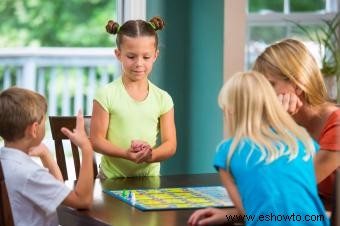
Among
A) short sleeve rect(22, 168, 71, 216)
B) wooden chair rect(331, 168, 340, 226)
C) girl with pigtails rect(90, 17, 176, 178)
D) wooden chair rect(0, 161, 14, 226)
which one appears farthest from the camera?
girl with pigtails rect(90, 17, 176, 178)

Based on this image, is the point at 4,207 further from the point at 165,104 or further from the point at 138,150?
the point at 165,104

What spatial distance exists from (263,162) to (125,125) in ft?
3.87

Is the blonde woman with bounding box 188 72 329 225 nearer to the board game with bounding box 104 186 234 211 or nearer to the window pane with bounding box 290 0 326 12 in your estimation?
the board game with bounding box 104 186 234 211

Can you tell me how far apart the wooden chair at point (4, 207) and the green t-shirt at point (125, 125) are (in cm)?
91

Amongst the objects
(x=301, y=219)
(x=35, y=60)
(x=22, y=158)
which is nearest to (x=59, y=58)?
(x=35, y=60)

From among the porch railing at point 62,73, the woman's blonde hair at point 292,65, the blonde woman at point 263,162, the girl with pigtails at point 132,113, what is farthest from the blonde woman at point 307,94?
the porch railing at point 62,73

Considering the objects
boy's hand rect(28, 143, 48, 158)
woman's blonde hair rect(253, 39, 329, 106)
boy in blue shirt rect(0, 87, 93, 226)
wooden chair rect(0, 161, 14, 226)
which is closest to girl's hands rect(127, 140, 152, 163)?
boy's hand rect(28, 143, 48, 158)

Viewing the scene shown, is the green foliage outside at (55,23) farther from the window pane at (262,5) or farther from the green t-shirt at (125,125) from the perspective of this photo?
the green t-shirt at (125,125)

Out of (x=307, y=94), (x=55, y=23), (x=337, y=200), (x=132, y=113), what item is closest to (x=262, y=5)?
(x=55, y=23)

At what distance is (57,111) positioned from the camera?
5176mm

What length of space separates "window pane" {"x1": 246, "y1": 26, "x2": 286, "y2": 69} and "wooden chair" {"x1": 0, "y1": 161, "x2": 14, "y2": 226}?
2812mm

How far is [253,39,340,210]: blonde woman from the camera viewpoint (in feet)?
7.84

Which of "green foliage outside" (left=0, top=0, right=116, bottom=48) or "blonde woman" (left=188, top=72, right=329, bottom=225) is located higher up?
"green foliage outside" (left=0, top=0, right=116, bottom=48)

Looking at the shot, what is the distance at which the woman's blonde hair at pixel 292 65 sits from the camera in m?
2.43
